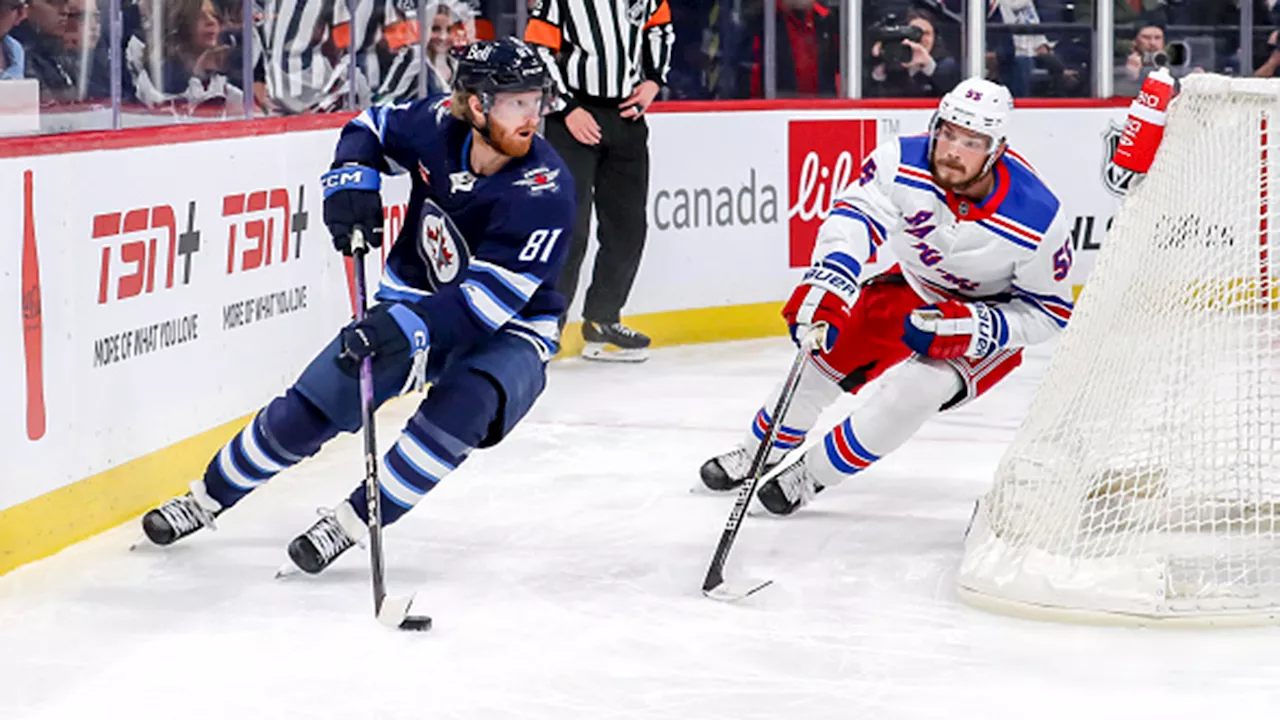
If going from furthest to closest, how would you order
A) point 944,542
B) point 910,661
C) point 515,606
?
point 944,542 < point 515,606 < point 910,661

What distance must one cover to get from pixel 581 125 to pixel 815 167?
4.12 feet

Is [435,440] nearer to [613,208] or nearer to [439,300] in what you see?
[439,300]

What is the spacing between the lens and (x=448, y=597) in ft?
10.1

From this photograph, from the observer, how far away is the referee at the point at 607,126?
222 inches

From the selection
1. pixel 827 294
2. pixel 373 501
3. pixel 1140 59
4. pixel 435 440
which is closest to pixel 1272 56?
pixel 1140 59

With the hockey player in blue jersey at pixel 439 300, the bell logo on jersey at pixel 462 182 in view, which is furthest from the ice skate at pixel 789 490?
the bell logo on jersey at pixel 462 182

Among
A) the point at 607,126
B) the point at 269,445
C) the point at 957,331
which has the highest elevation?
the point at 607,126

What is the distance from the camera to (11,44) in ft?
11.1

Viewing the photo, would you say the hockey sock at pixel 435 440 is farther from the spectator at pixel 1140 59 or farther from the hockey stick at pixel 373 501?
the spectator at pixel 1140 59

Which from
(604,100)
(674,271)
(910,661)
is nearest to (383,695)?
(910,661)

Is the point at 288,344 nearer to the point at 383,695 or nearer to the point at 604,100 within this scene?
the point at 604,100

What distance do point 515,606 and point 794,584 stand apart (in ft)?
1.61

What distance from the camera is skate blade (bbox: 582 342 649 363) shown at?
5.84m

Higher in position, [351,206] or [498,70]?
[498,70]
